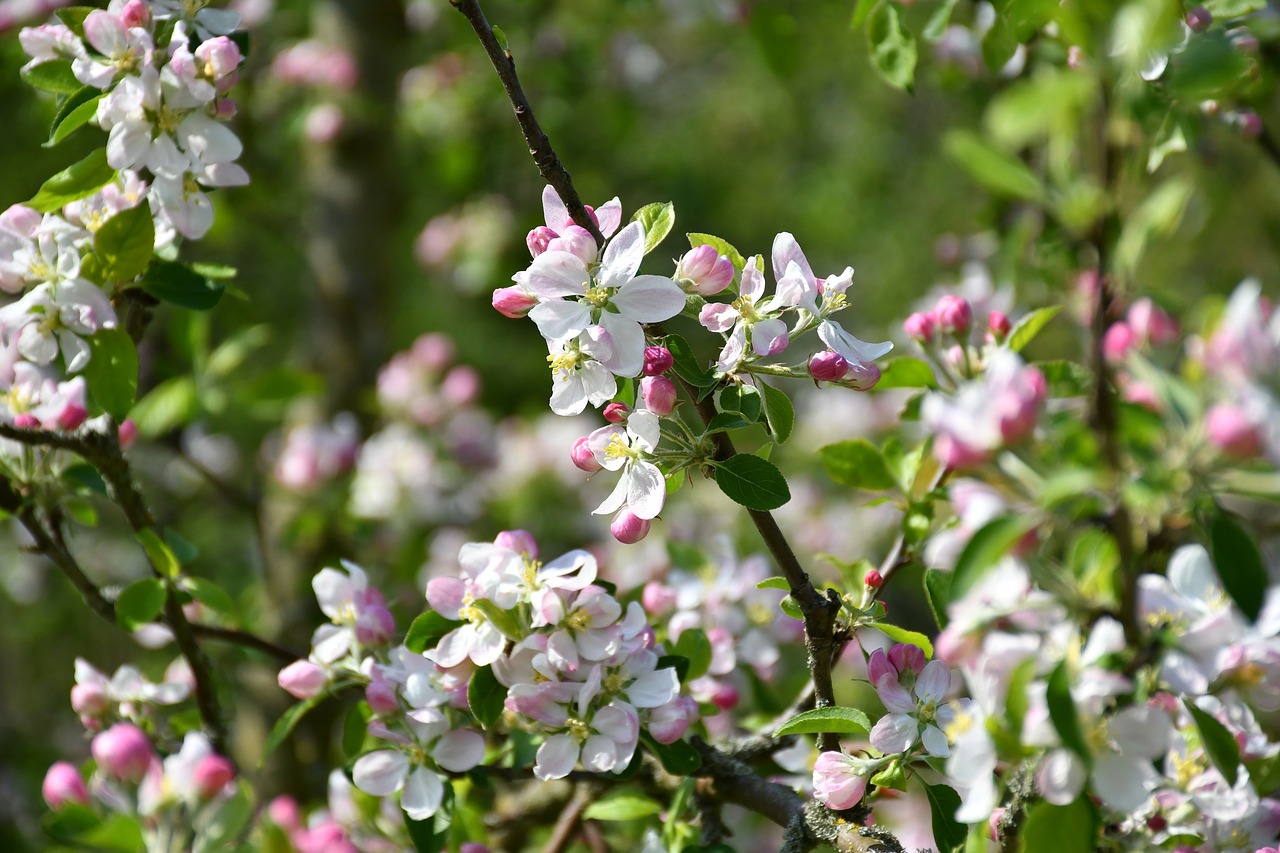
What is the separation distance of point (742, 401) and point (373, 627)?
1.77ft

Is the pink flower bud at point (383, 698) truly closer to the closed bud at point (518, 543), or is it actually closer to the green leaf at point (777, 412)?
the closed bud at point (518, 543)

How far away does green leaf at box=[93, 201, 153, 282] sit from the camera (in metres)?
1.18

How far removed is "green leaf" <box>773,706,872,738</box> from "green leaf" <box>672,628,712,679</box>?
0.29 meters

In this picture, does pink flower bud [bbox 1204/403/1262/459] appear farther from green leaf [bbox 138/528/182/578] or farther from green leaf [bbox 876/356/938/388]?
green leaf [bbox 138/528/182/578]

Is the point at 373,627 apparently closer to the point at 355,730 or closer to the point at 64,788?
the point at 355,730

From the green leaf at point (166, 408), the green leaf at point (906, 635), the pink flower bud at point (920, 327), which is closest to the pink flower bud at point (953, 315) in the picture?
the pink flower bud at point (920, 327)

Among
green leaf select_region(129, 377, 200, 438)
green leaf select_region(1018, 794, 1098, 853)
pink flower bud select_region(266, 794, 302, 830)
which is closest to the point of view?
green leaf select_region(1018, 794, 1098, 853)

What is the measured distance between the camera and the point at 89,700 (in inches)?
55.2

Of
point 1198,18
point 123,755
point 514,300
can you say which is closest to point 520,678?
point 514,300

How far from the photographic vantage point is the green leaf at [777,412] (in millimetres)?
1000

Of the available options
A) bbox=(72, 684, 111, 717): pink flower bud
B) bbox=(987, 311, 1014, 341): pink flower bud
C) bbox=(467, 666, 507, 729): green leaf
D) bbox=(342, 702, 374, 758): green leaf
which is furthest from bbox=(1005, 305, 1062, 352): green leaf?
bbox=(72, 684, 111, 717): pink flower bud

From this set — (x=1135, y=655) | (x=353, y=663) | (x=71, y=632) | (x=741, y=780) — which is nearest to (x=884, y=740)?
(x=741, y=780)

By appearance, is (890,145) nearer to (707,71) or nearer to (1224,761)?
(707,71)

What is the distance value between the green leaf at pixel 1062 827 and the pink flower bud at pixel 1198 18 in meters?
0.94
